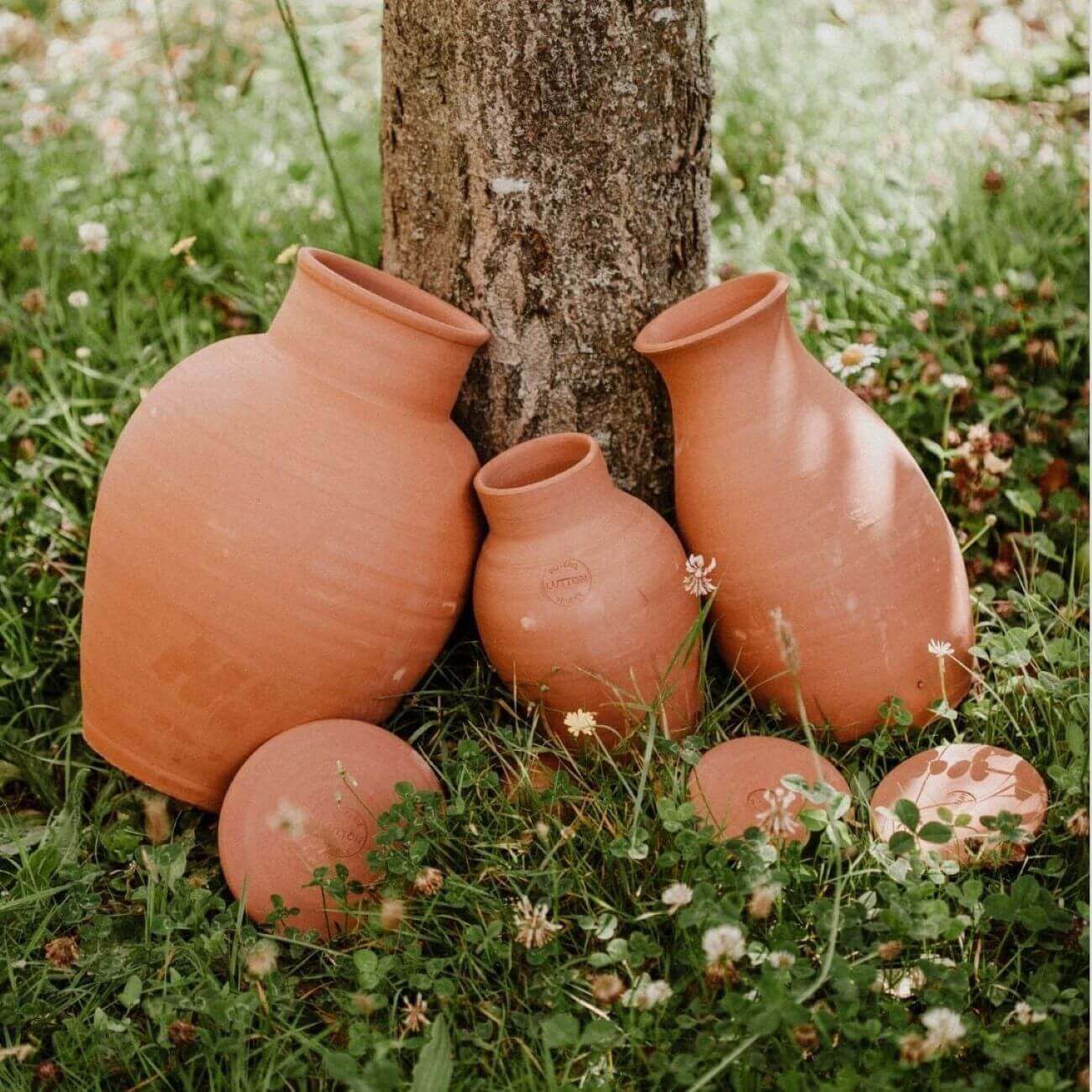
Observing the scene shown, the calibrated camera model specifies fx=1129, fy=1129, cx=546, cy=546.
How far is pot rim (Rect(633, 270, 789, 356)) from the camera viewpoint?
1748mm

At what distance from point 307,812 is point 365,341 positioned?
2.37 feet

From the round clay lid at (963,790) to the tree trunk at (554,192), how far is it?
2.25ft

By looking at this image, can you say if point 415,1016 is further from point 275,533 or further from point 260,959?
point 275,533

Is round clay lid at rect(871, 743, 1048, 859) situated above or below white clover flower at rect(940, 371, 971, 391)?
below

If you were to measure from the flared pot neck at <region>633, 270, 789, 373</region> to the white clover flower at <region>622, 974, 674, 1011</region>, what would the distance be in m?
0.94

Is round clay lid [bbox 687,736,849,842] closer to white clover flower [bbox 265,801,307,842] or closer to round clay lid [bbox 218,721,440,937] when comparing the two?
round clay lid [bbox 218,721,440,937]

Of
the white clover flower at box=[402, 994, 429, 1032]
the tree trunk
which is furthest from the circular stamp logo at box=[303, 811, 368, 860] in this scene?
the tree trunk

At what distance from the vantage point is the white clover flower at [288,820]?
1.57m

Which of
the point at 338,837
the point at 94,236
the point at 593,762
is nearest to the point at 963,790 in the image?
the point at 593,762

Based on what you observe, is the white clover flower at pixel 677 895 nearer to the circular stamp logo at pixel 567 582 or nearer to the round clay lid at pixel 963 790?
the round clay lid at pixel 963 790

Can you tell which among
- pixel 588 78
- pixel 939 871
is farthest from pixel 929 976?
pixel 588 78

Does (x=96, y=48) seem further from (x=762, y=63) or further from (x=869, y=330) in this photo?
(x=869, y=330)

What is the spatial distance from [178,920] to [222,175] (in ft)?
7.26

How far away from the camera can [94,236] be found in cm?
266
